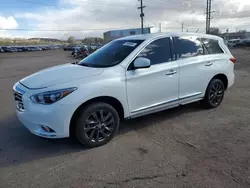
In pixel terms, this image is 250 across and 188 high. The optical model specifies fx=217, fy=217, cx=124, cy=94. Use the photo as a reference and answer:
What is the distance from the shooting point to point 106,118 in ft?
11.6

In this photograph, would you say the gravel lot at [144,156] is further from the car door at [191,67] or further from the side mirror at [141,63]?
the side mirror at [141,63]

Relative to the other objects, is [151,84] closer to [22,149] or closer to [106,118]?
[106,118]


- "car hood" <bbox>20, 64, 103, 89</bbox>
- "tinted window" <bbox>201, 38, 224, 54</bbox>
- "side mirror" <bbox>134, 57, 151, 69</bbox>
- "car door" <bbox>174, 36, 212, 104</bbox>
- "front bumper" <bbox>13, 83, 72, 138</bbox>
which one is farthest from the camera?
"tinted window" <bbox>201, 38, 224, 54</bbox>

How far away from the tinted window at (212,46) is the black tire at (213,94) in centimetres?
68

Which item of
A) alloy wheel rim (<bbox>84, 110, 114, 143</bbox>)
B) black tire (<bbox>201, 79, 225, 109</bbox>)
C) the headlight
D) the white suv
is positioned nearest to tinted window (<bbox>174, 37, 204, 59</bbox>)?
the white suv

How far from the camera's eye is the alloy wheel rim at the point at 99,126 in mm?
3406

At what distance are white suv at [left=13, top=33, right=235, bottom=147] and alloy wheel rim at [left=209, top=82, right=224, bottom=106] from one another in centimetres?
4

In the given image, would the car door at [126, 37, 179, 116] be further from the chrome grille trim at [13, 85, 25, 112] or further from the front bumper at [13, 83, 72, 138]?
the chrome grille trim at [13, 85, 25, 112]

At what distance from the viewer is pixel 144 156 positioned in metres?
3.20

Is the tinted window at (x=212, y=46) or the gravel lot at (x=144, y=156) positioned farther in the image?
the tinted window at (x=212, y=46)

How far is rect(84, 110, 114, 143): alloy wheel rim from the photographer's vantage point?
11.2 ft

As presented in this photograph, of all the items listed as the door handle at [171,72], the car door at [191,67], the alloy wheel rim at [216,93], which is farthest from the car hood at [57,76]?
the alloy wheel rim at [216,93]

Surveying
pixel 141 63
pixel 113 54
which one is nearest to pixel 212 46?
pixel 141 63

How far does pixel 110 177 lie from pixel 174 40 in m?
2.95
